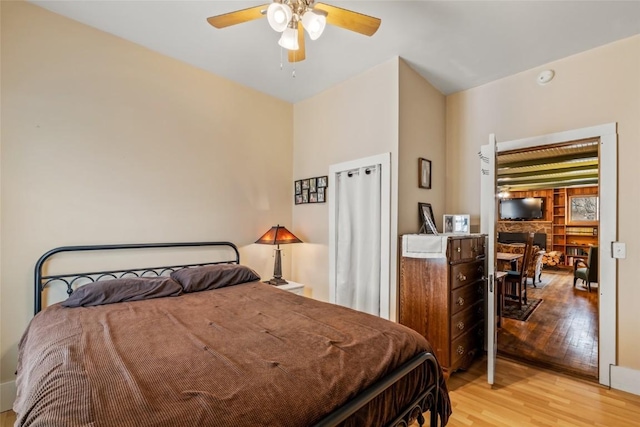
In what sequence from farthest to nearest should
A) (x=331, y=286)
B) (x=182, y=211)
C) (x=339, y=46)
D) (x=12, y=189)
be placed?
1. (x=331, y=286)
2. (x=182, y=211)
3. (x=339, y=46)
4. (x=12, y=189)


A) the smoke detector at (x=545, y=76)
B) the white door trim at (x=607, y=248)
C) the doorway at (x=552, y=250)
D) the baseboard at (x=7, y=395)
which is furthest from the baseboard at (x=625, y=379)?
the baseboard at (x=7, y=395)

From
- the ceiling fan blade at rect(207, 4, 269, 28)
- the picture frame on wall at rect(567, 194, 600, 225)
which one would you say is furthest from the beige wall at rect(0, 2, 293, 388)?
the picture frame on wall at rect(567, 194, 600, 225)

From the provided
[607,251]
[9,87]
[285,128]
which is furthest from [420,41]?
[9,87]

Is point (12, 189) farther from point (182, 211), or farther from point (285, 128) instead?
point (285, 128)

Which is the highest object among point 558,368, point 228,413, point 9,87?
point 9,87

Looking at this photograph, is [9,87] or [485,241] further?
[485,241]

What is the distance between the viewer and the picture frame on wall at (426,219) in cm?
295

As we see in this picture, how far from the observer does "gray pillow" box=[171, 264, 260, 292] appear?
2.52m

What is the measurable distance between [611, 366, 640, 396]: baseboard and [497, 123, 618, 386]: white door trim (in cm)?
4

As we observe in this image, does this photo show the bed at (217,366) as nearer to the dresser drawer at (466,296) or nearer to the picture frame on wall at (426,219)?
the dresser drawer at (466,296)

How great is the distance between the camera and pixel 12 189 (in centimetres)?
210

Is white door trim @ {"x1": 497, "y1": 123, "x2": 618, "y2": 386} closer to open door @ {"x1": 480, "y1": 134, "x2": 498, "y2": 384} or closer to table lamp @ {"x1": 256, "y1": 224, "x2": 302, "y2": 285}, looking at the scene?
open door @ {"x1": 480, "y1": 134, "x2": 498, "y2": 384}

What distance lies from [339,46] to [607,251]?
9.67ft

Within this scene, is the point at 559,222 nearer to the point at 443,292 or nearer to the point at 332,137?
the point at 443,292
